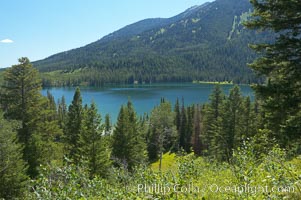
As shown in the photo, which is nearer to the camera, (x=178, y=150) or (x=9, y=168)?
(x=178, y=150)

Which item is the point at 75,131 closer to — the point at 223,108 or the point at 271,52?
the point at 223,108

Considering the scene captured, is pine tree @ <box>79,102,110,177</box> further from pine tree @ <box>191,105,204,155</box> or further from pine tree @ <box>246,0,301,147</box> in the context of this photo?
pine tree @ <box>191,105,204,155</box>

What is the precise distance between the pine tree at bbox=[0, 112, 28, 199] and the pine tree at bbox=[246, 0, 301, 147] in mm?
15890

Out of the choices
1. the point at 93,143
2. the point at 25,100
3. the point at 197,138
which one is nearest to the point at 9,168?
the point at 25,100

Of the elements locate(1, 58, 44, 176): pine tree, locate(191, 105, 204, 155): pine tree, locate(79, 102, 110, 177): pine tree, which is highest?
locate(1, 58, 44, 176): pine tree

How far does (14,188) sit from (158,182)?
1701 cm

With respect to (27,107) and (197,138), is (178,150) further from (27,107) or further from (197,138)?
(197,138)

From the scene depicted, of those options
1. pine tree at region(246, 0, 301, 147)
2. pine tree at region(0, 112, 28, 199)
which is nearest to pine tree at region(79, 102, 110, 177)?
pine tree at region(0, 112, 28, 199)

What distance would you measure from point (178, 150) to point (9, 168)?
458 inches

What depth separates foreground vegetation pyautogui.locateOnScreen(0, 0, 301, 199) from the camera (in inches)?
236

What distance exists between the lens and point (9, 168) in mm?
19297

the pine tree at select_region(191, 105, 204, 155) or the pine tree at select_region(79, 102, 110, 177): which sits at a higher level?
the pine tree at select_region(79, 102, 110, 177)

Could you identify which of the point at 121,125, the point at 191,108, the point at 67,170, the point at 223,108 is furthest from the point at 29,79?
the point at 191,108

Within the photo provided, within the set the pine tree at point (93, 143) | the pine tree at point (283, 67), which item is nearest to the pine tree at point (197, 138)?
the pine tree at point (93, 143)
